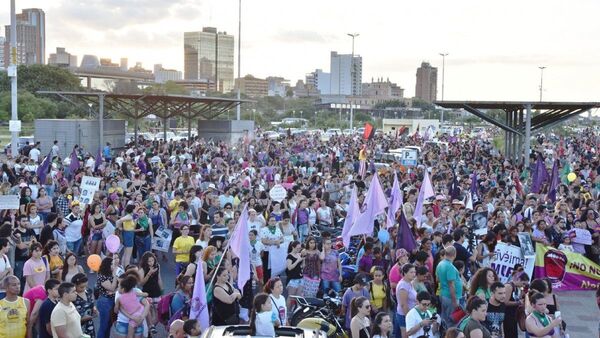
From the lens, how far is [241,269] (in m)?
9.39

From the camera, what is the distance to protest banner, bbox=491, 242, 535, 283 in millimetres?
11188

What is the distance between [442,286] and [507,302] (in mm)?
905

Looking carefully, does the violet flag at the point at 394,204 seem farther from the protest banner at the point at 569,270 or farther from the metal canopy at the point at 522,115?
the metal canopy at the point at 522,115

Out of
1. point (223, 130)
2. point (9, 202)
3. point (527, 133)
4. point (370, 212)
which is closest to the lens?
point (9, 202)

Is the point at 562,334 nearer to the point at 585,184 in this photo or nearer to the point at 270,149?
the point at 585,184

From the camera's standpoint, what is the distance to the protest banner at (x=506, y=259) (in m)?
11.2

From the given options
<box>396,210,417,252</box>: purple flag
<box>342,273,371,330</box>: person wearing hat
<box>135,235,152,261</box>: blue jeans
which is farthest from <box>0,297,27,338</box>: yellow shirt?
<box>135,235,152,261</box>: blue jeans

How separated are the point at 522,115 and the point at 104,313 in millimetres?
24134

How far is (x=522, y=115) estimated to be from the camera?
29734 mm

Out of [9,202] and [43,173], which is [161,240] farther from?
[43,173]

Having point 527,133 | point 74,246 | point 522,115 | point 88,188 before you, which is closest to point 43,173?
point 88,188

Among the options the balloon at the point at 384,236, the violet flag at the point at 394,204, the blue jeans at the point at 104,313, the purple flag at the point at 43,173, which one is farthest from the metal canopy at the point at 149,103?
the blue jeans at the point at 104,313

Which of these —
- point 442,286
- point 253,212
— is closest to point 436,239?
point 442,286

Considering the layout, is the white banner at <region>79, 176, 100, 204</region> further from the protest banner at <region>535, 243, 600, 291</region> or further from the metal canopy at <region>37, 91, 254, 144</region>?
the metal canopy at <region>37, 91, 254, 144</region>
